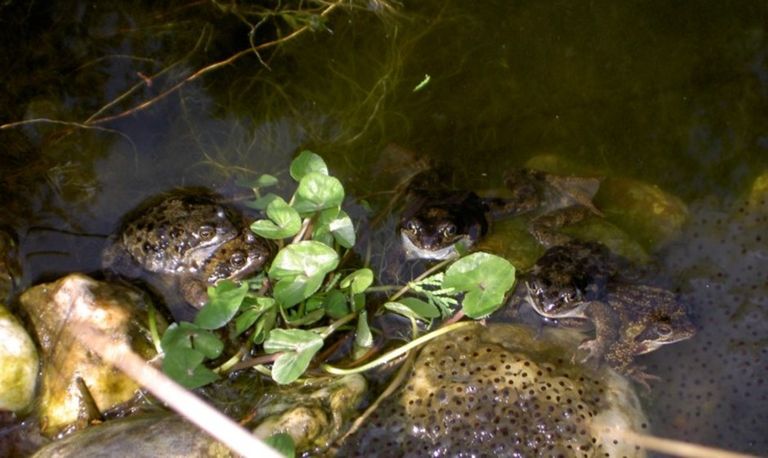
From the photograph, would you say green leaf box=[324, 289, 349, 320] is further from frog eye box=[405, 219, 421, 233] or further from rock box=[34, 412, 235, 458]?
rock box=[34, 412, 235, 458]


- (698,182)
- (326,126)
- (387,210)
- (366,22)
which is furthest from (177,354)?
(698,182)

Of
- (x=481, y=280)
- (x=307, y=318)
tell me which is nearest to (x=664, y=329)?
(x=481, y=280)

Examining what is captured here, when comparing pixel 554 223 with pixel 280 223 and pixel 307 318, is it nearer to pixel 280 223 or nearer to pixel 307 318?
pixel 307 318

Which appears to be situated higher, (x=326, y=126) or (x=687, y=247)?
(x=326, y=126)

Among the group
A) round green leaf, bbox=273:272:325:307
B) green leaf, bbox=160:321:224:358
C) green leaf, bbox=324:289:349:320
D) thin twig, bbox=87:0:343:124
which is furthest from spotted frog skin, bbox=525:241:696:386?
thin twig, bbox=87:0:343:124

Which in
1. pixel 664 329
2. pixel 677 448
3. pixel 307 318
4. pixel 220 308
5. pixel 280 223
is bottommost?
pixel 677 448

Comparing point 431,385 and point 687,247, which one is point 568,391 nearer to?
point 431,385
